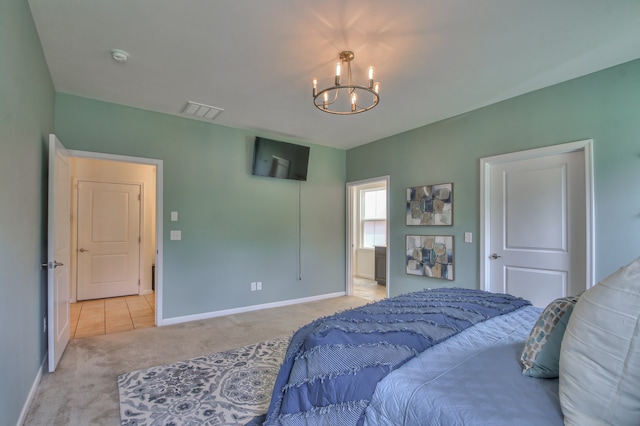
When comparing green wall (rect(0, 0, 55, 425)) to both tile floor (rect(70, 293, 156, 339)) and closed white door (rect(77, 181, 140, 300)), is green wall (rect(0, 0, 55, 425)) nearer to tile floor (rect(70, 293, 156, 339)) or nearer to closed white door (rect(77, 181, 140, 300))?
tile floor (rect(70, 293, 156, 339))

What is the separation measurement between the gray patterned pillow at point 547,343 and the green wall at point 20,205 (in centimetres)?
240

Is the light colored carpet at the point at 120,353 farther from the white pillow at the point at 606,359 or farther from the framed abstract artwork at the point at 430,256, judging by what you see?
the white pillow at the point at 606,359

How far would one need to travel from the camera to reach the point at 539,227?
3166 millimetres

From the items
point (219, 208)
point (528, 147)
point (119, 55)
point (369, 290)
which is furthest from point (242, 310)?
point (528, 147)

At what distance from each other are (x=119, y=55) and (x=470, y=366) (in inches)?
124

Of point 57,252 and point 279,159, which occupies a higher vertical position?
point 279,159

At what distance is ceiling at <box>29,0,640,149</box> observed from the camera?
2.01 metres

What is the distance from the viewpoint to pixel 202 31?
2227 millimetres

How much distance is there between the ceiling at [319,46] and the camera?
2.01 meters

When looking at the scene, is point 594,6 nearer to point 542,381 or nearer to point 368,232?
point 542,381

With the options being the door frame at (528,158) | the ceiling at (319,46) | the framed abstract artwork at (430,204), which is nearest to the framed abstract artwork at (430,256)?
the framed abstract artwork at (430,204)

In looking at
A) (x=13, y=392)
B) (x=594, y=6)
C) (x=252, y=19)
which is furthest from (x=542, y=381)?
(x=13, y=392)

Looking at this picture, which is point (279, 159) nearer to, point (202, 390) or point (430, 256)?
point (430, 256)

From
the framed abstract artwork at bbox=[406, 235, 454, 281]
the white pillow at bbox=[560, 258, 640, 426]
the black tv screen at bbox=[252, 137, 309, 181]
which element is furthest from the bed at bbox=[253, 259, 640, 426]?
the black tv screen at bbox=[252, 137, 309, 181]
